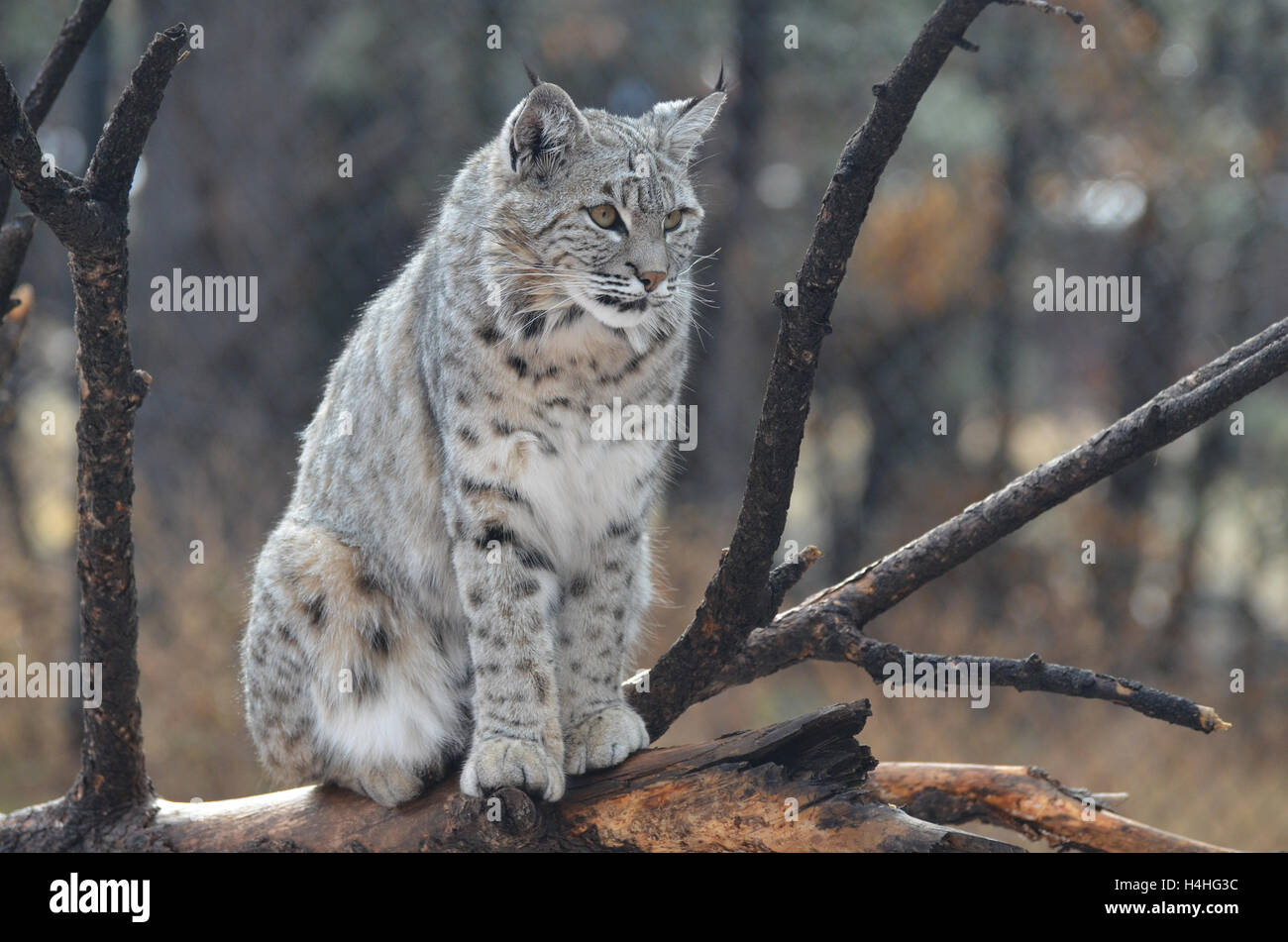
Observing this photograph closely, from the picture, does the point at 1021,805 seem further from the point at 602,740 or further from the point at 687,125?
the point at 687,125

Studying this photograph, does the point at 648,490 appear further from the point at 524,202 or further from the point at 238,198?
the point at 238,198

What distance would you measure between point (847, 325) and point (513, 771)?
19.2ft

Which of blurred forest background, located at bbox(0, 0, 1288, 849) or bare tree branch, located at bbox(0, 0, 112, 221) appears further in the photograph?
blurred forest background, located at bbox(0, 0, 1288, 849)

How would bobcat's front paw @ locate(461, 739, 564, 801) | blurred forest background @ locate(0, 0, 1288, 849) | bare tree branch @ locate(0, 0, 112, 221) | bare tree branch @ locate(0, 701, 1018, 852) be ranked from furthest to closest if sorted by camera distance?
blurred forest background @ locate(0, 0, 1288, 849) → bare tree branch @ locate(0, 0, 112, 221) → bobcat's front paw @ locate(461, 739, 564, 801) → bare tree branch @ locate(0, 701, 1018, 852)

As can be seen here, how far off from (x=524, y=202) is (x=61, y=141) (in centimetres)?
628

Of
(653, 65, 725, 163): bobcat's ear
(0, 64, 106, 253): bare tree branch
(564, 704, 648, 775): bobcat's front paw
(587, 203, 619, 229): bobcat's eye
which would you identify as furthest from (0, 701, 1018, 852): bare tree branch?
(653, 65, 725, 163): bobcat's ear

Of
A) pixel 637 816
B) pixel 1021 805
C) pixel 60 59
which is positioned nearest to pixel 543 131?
pixel 60 59

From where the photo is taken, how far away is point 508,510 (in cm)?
321

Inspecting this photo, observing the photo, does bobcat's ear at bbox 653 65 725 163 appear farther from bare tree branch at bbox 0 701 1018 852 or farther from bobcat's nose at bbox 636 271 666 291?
bare tree branch at bbox 0 701 1018 852

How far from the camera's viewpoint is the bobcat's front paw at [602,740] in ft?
10.3

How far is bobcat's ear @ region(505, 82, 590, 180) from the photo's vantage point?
10.5 ft

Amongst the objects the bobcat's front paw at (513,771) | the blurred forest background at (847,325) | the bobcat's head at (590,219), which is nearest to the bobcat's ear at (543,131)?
the bobcat's head at (590,219)

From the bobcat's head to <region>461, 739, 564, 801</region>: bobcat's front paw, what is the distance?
1.10m

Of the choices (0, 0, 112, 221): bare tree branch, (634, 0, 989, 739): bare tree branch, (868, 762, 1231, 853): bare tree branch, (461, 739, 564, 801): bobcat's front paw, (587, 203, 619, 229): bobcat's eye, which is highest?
(0, 0, 112, 221): bare tree branch
